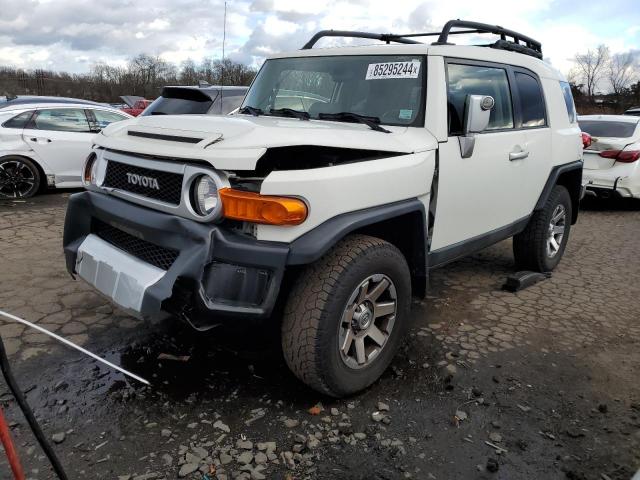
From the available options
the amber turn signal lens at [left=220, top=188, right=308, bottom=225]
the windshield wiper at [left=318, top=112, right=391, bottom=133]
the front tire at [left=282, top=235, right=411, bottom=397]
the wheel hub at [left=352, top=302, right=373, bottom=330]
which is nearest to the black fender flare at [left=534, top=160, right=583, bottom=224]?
the windshield wiper at [left=318, top=112, right=391, bottom=133]

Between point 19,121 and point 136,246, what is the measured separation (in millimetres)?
6690

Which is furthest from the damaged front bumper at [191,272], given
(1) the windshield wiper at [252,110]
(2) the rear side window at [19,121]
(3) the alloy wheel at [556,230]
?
(2) the rear side window at [19,121]

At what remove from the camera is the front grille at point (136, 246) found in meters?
2.70

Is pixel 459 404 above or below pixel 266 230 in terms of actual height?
below

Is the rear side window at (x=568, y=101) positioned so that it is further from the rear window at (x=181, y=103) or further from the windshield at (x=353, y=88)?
the rear window at (x=181, y=103)

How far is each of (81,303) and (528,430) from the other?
3373 mm

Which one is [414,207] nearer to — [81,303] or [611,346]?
[611,346]

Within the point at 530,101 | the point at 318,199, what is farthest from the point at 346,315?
the point at 530,101

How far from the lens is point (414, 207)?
308 centimetres

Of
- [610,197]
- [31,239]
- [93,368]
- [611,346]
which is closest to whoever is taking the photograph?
[93,368]

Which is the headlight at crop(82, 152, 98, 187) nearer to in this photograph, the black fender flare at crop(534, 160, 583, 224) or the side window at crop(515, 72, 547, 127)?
the side window at crop(515, 72, 547, 127)

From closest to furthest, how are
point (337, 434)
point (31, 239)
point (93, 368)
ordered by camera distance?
1. point (337, 434)
2. point (93, 368)
3. point (31, 239)

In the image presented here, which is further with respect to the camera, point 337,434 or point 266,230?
point 337,434

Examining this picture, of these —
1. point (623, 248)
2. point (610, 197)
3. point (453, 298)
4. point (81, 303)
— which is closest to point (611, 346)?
point (453, 298)
